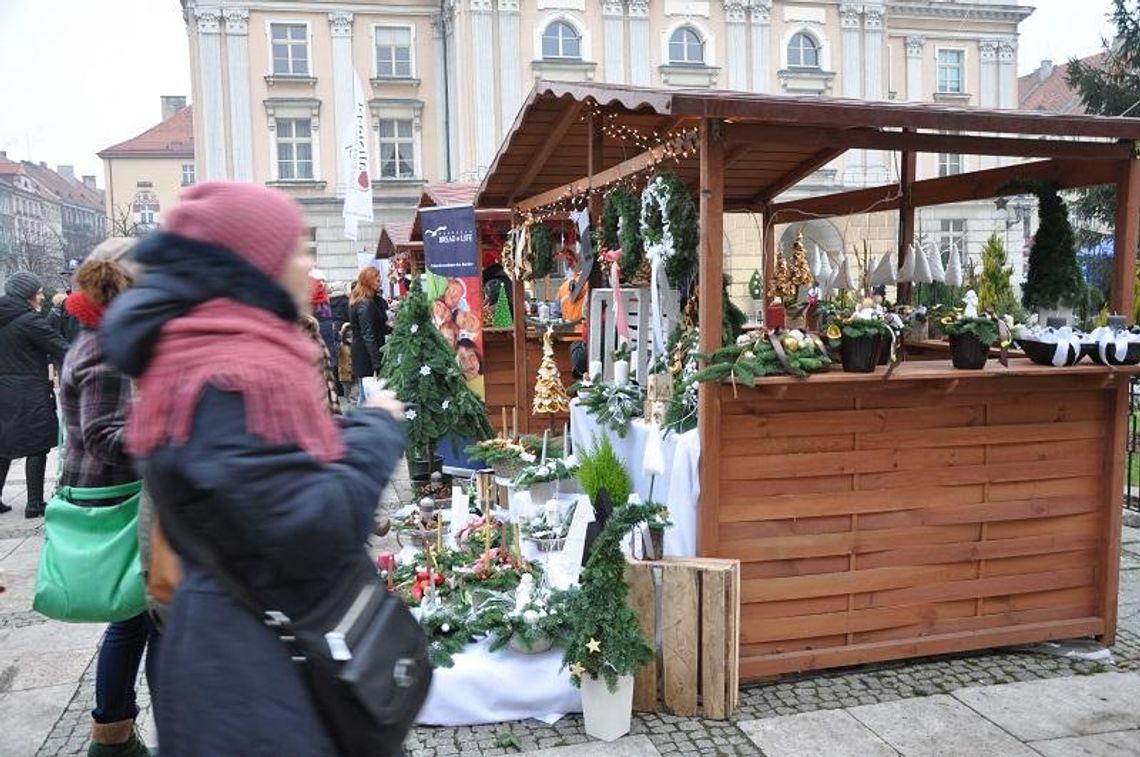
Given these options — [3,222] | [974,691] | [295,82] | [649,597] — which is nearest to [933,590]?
[974,691]

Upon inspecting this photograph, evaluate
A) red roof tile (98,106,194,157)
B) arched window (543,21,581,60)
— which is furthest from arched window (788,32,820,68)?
red roof tile (98,106,194,157)

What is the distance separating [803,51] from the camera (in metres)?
33.6

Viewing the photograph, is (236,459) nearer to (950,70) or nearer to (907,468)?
(907,468)

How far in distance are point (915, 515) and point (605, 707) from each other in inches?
68.9

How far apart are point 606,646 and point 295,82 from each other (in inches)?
1201

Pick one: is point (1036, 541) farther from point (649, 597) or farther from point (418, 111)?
point (418, 111)

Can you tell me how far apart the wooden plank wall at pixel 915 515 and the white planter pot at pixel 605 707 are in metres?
→ 0.72

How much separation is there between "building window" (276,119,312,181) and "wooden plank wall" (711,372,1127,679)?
29.4 metres

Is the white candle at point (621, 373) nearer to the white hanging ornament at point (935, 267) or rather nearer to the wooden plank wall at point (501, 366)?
the white hanging ornament at point (935, 267)

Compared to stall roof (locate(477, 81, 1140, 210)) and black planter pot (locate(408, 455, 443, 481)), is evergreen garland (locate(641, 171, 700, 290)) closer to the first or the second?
stall roof (locate(477, 81, 1140, 210))

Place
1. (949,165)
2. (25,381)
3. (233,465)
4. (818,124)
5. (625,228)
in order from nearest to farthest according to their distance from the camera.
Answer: (233,465) < (818,124) < (625,228) < (25,381) < (949,165)

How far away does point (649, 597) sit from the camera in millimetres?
4062

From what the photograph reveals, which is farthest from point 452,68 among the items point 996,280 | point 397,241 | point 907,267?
point 907,267

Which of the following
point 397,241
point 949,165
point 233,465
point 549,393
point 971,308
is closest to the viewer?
point 233,465
